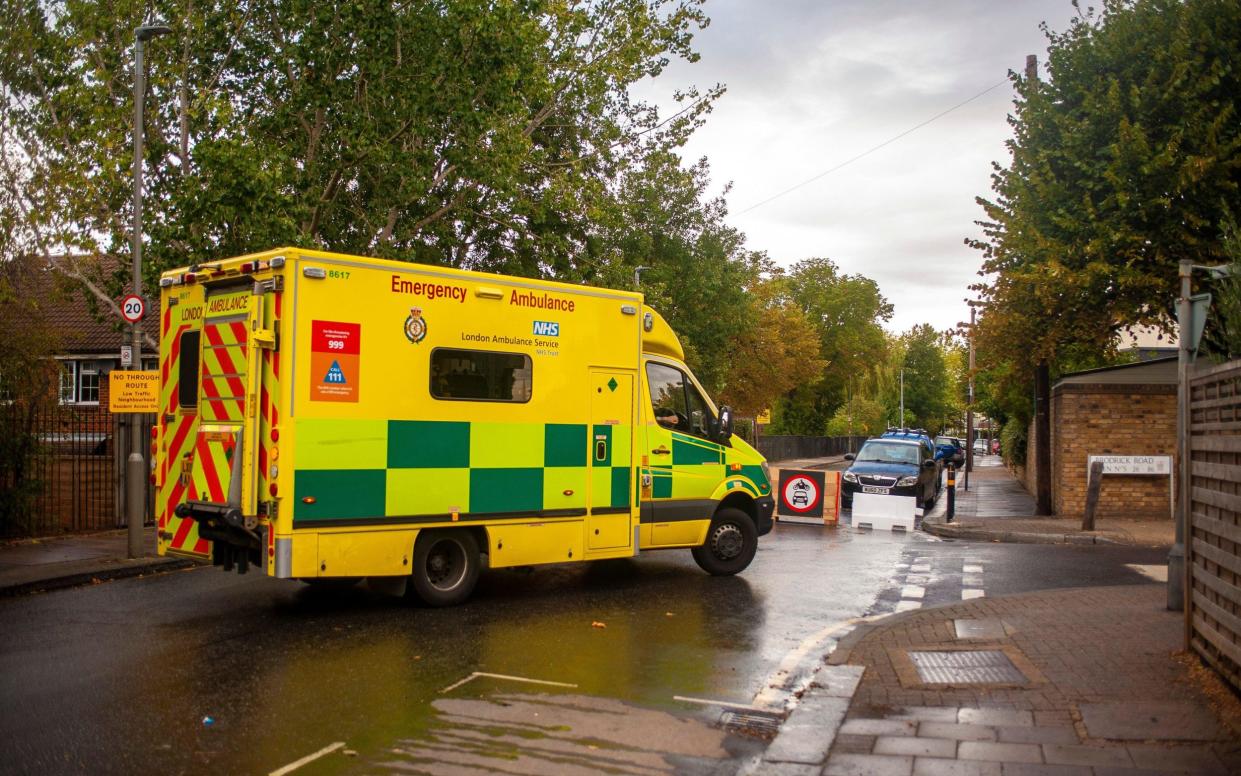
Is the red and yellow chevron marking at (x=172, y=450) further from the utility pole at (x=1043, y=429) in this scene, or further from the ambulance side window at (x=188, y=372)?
the utility pole at (x=1043, y=429)

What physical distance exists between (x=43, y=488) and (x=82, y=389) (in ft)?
74.9

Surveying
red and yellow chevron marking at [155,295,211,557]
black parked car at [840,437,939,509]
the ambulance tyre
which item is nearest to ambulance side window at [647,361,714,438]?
the ambulance tyre

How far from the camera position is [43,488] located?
48.8 feet

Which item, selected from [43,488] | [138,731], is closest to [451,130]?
[43,488]

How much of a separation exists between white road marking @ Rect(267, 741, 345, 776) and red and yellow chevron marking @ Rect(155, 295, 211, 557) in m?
4.58

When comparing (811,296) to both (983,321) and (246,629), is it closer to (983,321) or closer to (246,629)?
(983,321)

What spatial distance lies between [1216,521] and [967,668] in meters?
1.86

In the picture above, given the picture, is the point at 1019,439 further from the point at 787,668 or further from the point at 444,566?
the point at 787,668

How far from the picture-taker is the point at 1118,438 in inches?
806

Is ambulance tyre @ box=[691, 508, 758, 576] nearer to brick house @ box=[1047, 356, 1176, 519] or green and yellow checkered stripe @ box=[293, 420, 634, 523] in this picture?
green and yellow checkered stripe @ box=[293, 420, 634, 523]

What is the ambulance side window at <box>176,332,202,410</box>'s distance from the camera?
9.99m

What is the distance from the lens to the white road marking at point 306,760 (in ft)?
17.5

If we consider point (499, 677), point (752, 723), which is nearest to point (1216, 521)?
point (752, 723)

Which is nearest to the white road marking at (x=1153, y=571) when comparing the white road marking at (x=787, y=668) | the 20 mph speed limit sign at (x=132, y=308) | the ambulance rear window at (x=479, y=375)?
the white road marking at (x=787, y=668)
